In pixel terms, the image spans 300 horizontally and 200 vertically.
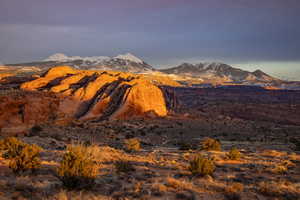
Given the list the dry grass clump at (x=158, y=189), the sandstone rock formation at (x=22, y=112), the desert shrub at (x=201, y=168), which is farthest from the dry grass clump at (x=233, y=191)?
the sandstone rock formation at (x=22, y=112)

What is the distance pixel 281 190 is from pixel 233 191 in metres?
1.60

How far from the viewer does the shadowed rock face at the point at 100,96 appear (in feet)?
110

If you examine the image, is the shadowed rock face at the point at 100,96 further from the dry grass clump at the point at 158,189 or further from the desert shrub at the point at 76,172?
the dry grass clump at the point at 158,189

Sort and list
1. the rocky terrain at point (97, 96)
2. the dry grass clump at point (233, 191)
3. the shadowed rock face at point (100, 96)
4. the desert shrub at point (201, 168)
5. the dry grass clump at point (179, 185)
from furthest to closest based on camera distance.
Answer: the shadowed rock face at point (100, 96)
the rocky terrain at point (97, 96)
the desert shrub at point (201, 168)
the dry grass clump at point (179, 185)
the dry grass clump at point (233, 191)

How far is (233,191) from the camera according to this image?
279 inches

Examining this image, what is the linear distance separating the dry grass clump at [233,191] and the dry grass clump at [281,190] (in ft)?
2.06

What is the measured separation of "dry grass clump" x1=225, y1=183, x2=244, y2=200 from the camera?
670 cm

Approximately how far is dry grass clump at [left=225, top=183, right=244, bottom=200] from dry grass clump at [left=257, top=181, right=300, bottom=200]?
63 centimetres

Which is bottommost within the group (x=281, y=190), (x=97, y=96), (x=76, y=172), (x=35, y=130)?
(x=281, y=190)

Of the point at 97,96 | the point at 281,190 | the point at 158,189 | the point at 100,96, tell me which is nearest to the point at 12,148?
the point at 158,189


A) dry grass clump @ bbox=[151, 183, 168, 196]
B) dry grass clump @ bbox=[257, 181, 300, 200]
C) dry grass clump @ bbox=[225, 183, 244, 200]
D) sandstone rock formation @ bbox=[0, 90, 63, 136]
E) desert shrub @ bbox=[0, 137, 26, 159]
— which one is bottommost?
dry grass clump @ bbox=[257, 181, 300, 200]

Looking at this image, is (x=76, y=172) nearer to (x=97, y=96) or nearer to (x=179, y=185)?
(x=179, y=185)

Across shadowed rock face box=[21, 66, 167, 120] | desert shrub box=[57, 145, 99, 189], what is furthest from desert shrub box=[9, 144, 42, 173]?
shadowed rock face box=[21, 66, 167, 120]

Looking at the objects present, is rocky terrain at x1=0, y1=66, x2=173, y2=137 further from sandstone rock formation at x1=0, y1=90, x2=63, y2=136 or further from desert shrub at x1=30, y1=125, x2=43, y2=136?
desert shrub at x1=30, y1=125, x2=43, y2=136
